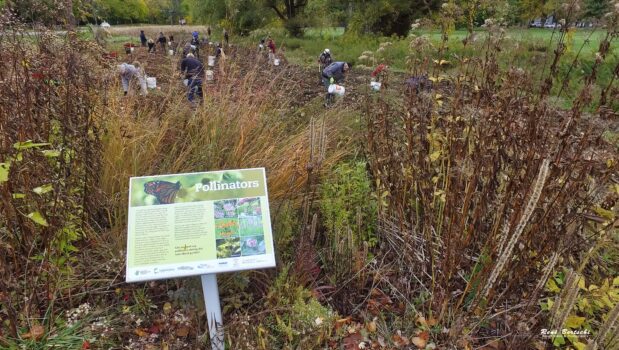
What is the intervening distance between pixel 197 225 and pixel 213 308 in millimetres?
413

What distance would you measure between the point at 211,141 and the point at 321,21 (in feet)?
80.4

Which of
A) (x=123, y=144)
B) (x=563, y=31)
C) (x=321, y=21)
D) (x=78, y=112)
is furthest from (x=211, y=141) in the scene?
(x=321, y=21)

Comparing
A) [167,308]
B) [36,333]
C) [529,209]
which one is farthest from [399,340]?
[36,333]

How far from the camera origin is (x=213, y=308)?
1.99m

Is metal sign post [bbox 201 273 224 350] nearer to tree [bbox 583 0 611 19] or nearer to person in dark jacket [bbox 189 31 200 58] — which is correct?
tree [bbox 583 0 611 19]

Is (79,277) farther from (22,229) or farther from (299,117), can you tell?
(299,117)

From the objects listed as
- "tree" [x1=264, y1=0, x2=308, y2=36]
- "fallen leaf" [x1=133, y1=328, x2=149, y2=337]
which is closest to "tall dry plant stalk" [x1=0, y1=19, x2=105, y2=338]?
"fallen leaf" [x1=133, y1=328, x2=149, y2=337]

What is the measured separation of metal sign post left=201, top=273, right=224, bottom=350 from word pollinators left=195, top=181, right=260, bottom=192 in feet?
1.30

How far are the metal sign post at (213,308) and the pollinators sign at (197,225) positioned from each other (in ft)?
0.48

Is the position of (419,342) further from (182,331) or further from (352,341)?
(182,331)

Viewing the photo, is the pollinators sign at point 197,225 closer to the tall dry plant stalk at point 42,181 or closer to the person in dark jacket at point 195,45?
the tall dry plant stalk at point 42,181

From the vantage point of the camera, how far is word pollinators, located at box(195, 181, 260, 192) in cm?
199

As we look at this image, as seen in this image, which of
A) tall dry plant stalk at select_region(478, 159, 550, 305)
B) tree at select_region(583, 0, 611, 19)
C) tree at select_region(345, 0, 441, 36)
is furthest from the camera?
tree at select_region(345, 0, 441, 36)

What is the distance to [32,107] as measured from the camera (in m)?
2.51
